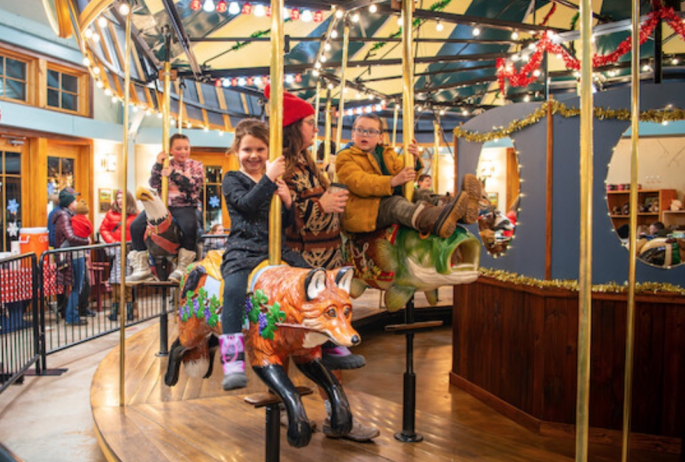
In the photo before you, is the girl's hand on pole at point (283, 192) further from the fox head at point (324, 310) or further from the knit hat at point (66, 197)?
the knit hat at point (66, 197)

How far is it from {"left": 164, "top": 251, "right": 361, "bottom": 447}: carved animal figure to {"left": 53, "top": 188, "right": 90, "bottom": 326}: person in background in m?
4.44

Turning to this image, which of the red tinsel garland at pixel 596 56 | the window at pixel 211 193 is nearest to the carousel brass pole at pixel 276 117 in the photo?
the red tinsel garland at pixel 596 56

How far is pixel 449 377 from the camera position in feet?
16.3

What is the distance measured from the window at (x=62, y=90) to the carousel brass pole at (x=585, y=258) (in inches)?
365

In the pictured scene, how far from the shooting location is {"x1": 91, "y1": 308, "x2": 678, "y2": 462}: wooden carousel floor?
2727 millimetres

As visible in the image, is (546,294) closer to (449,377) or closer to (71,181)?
(449,377)

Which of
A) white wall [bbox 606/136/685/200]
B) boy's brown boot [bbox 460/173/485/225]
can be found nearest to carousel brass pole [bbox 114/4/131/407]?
boy's brown boot [bbox 460/173/485/225]

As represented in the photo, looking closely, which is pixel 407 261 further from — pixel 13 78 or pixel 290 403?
pixel 13 78

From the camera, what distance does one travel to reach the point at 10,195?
866cm

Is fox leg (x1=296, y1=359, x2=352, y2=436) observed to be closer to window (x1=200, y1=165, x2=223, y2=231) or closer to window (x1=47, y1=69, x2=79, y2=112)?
window (x1=47, y1=69, x2=79, y2=112)

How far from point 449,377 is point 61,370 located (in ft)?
10.5

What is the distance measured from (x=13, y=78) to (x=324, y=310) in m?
8.34

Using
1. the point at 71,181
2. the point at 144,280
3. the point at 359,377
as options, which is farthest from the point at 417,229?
the point at 71,181

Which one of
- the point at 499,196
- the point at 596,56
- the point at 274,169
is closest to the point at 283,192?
the point at 274,169
